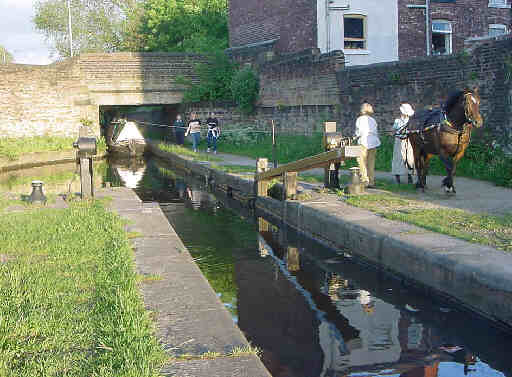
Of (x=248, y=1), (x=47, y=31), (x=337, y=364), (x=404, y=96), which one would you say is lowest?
(x=337, y=364)

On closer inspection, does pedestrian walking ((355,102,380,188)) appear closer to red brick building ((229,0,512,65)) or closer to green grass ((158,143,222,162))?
green grass ((158,143,222,162))

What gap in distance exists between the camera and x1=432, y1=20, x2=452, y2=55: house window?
27547 mm

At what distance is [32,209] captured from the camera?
1030 cm

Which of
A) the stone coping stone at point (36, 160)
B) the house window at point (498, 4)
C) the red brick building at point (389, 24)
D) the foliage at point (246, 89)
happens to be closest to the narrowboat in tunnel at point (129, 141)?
the stone coping stone at point (36, 160)

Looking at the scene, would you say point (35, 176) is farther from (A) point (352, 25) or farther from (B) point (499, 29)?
(B) point (499, 29)

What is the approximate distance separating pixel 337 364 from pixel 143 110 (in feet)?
172

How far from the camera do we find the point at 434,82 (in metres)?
16.5

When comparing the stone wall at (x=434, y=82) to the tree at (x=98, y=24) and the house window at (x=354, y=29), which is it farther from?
the tree at (x=98, y=24)

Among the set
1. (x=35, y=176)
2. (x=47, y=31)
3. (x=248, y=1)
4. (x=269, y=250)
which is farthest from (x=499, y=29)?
(x=47, y=31)

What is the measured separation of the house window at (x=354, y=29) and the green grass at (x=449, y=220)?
57.0 ft

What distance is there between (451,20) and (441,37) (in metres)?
0.83

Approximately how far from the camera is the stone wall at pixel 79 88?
3022 centimetres

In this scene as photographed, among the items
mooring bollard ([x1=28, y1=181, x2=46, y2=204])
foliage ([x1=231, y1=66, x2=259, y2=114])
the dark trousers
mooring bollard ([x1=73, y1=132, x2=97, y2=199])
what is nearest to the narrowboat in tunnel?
the dark trousers

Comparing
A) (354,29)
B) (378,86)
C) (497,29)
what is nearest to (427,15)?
(354,29)
